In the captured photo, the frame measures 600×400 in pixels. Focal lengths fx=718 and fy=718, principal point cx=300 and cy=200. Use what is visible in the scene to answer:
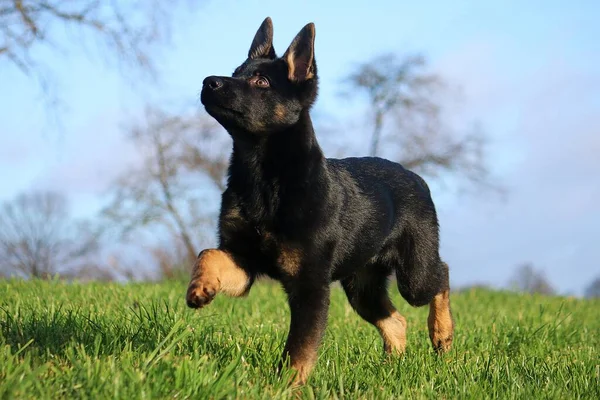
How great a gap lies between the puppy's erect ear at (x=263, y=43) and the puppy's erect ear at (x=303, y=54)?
52 centimetres

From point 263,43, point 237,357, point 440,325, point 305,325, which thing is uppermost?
point 263,43

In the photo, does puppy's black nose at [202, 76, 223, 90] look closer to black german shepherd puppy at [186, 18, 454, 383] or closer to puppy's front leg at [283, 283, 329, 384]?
black german shepherd puppy at [186, 18, 454, 383]

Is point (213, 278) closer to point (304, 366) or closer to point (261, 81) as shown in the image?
point (304, 366)

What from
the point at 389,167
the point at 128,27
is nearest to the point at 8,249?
the point at 128,27

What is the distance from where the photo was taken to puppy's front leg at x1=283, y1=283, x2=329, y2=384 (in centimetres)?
441

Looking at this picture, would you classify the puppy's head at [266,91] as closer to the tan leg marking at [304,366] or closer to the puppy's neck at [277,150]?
the puppy's neck at [277,150]

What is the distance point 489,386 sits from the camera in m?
4.57

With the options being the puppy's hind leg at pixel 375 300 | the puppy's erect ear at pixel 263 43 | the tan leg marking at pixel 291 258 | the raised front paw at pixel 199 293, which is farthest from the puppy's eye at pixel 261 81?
the puppy's hind leg at pixel 375 300

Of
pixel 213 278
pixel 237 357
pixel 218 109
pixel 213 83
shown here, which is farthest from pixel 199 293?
pixel 213 83

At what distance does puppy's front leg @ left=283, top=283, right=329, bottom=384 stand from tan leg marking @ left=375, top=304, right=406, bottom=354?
1487 mm

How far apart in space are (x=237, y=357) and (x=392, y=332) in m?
2.40

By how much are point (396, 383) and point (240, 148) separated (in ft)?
6.15

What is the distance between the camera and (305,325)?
14.9 ft

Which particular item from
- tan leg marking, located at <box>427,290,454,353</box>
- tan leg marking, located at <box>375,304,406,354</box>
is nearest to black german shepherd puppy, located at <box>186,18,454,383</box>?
tan leg marking, located at <box>375,304,406,354</box>
